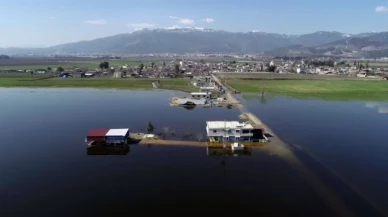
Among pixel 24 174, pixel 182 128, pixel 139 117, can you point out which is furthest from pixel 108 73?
pixel 24 174

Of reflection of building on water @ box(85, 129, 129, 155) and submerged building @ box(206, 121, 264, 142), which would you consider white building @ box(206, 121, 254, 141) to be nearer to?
submerged building @ box(206, 121, 264, 142)

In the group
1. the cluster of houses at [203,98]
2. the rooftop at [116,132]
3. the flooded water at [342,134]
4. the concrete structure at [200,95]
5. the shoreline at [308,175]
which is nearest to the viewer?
the shoreline at [308,175]

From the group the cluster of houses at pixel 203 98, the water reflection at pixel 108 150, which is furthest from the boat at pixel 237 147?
the cluster of houses at pixel 203 98

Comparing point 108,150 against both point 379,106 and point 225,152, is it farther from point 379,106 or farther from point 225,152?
point 379,106

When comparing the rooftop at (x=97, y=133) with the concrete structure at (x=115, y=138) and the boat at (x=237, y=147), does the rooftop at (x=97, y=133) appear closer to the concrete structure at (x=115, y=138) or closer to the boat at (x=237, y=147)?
the concrete structure at (x=115, y=138)

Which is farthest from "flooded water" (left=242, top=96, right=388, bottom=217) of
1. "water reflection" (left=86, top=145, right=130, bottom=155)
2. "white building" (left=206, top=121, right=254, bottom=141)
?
"water reflection" (left=86, top=145, right=130, bottom=155)
